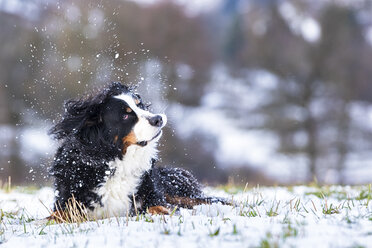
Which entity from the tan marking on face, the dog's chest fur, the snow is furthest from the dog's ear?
the snow

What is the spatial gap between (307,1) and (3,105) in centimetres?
1453

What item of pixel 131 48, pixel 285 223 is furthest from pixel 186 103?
pixel 285 223

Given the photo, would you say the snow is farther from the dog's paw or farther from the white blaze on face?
the dog's paw

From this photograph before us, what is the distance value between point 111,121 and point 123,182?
0.65 m

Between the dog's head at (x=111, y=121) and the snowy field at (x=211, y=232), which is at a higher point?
the dog's head at (x=111, y=121)

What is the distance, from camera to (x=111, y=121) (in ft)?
15.2

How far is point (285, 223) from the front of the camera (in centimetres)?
324

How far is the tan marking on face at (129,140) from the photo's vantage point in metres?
4.57

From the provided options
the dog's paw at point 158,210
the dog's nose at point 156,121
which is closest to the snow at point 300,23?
the dog's nose at point 156,121

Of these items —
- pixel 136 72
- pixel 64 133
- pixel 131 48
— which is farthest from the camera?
pixel 131 48

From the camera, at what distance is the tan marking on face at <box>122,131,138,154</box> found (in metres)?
4.57

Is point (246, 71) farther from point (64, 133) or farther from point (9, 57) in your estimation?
point (64, 133)

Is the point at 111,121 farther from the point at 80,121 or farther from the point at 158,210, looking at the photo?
the point at 158,210

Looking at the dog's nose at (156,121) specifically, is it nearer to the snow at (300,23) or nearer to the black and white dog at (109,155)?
the black and white dog at (109,155)
